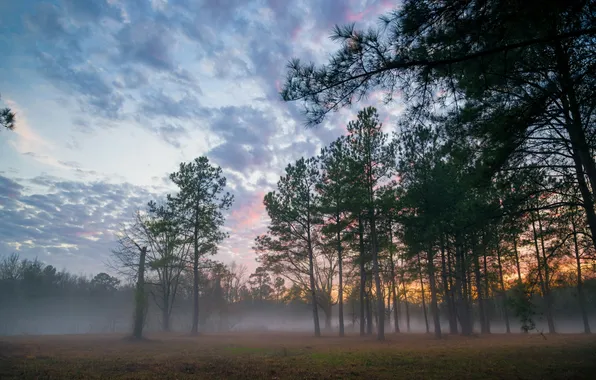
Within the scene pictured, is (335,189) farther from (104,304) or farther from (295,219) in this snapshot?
(104,304)

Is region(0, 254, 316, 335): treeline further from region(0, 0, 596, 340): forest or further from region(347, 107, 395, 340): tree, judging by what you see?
region(347, 107, 395, 340): tree

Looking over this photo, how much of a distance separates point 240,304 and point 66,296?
1373 inches

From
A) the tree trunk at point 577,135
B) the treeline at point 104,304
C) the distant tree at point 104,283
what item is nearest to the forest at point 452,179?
the tree trunk at point 577,135

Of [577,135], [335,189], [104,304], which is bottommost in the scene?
[104,304]

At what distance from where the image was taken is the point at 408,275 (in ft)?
107

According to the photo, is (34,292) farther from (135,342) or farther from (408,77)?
(408,77)

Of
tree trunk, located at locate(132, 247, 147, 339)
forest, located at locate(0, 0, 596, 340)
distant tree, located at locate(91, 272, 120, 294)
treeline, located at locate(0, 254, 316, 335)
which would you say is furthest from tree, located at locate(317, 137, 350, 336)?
distant tree, located at locate(91, 272, 120, 294)

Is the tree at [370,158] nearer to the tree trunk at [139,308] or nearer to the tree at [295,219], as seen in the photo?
the tree at [295,219]

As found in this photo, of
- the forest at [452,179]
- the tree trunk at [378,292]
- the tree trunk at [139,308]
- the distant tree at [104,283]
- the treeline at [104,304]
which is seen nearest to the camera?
the forest at [452,179]

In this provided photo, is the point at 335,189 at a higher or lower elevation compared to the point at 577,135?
higher

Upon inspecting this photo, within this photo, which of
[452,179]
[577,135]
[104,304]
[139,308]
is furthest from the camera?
[104,304]

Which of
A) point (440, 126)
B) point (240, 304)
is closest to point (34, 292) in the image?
point (240, 304)

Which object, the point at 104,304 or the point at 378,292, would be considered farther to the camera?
the point at 104,304

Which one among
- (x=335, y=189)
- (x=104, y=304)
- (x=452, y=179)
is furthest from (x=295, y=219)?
(x=104, y=304)
